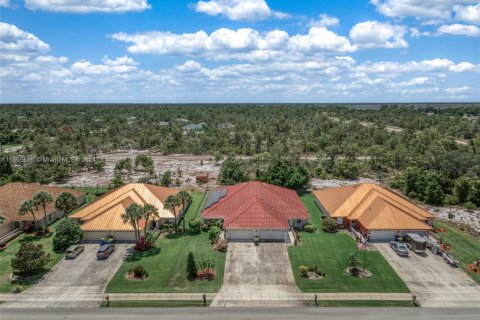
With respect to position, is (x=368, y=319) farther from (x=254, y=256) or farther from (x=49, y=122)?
(x=49, y=122)

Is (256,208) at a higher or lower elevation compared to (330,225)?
higher

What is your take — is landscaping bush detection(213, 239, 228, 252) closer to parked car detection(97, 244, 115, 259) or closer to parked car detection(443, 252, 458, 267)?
parked car detection(97, 244, 115, 259)

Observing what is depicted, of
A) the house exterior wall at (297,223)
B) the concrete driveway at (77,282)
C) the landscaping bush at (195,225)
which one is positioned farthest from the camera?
the house exterior wall at (297,223)

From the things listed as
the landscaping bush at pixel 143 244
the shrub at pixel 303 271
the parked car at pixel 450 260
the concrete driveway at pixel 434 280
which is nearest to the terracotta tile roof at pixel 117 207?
the landscaping bush at pixel 143 244

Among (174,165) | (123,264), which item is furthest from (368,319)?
(174,165)

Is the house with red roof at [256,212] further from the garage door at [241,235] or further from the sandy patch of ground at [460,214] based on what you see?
the sandy patch of ground at [460,214]

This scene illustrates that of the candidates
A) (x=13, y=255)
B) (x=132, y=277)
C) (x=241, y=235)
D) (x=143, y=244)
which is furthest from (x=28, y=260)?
(x=241, y=235)

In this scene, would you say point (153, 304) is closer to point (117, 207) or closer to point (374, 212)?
point (117, 207)
